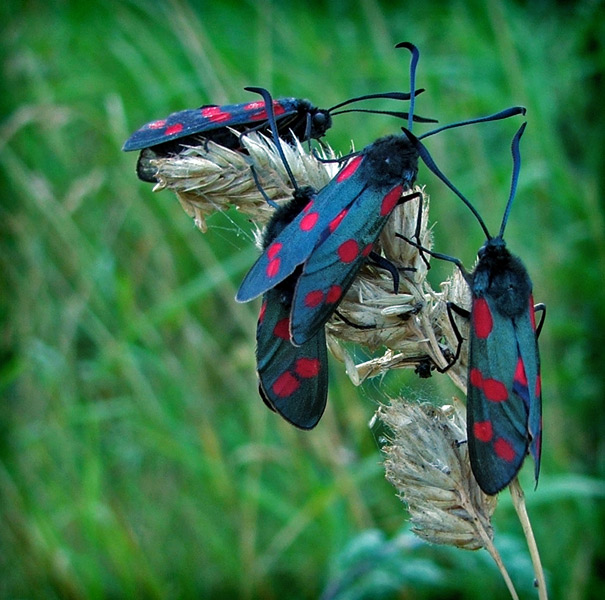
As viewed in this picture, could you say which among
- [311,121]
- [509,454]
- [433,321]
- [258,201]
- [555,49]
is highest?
[555,49]

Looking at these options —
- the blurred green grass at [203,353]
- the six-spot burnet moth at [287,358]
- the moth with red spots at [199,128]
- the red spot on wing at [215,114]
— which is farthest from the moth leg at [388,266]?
the blurred green grass at [203,353]

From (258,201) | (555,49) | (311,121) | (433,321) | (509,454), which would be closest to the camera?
(509,454)

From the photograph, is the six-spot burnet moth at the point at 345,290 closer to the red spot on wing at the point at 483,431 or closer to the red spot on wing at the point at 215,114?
the red spot on wing at the point at 483,431

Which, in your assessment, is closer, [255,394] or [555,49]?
[255,394]

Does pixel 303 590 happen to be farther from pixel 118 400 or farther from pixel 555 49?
pixel 555 49

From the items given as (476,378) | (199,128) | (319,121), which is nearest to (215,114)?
(199,128)

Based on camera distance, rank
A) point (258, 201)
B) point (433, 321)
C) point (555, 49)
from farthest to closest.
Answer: point (555, 49), point (258, 201), point (433, 321)

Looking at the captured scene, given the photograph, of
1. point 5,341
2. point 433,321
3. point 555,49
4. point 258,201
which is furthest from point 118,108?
point 555,49
